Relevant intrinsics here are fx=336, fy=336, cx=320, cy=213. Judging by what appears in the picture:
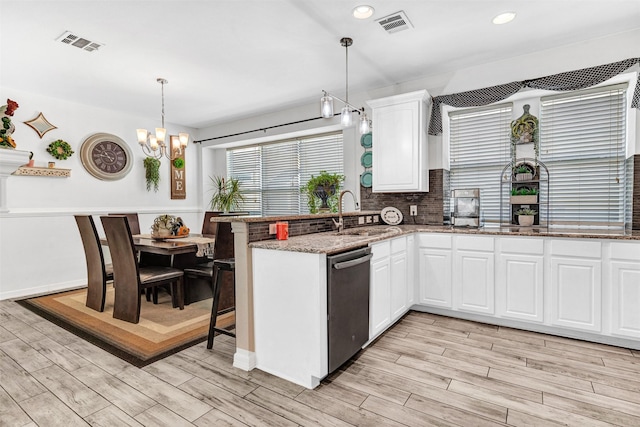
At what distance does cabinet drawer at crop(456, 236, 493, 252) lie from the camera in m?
3.07

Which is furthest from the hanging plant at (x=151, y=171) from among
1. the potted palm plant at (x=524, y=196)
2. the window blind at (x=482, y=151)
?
the potted palm plant at (x=524, y=196)

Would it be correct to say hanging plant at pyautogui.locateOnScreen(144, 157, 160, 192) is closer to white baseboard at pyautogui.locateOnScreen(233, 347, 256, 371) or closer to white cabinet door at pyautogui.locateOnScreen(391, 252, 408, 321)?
white baseboard at pyautogui.locateOnScreen(233, 347, 256, 371)

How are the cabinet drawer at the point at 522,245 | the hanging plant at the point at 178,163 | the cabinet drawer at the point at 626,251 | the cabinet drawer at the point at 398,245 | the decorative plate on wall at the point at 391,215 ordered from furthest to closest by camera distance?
the hanging plant at the point at 178,163 → the decorative plate on wall at the point at 391,215 → the cabinet drawer at the point at 398,245 → the cabinet drawer at the point at 522,245 → the cabinet drawer at the point at 626,251

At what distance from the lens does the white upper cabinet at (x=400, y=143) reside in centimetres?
371

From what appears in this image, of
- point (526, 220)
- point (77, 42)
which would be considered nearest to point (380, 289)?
point (526, 220)

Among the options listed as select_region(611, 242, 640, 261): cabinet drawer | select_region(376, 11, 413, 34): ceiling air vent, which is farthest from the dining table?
select_region(611, 242, 640, 261): cabinet drawer

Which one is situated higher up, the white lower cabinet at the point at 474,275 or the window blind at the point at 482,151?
the window blind at the point at 482,151

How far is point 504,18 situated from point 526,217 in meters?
1.85

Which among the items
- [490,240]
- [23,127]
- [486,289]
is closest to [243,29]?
[490,240]

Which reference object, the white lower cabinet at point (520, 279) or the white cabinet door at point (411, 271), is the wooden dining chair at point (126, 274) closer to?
the white cabinet door at point (411, 271)

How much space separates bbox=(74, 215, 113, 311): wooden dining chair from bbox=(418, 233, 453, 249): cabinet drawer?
129 inches

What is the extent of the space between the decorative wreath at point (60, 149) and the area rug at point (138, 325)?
1.91 meters

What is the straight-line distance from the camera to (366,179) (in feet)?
14.5

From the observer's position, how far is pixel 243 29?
2857mm
